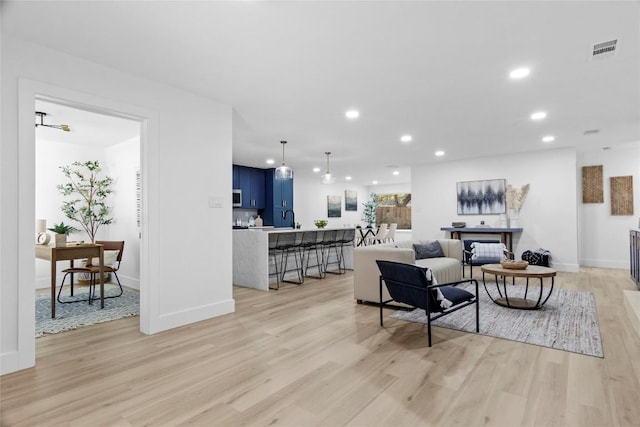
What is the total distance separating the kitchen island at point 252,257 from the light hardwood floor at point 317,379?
71.8 inches

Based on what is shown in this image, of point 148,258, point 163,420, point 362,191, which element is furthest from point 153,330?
point 362,191

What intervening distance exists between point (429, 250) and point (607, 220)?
481 cm

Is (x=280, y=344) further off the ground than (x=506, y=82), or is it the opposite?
(x=506, y=82)

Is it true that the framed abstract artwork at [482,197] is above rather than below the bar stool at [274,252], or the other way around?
above

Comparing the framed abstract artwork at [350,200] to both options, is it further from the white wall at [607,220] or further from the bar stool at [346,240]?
the white wall at [607,220]

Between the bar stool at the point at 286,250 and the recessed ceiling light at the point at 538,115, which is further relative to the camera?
the bar stool at the point at 286,250

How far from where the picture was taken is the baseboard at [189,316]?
133 inches

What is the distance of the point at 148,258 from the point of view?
133 inches

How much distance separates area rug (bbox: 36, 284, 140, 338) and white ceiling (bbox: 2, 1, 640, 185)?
8.93 ft

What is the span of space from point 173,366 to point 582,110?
221 inches

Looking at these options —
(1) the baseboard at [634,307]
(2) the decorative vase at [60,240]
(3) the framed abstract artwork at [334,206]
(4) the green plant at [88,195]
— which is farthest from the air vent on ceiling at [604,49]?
(3) the framed abstract artwork at [334,206]

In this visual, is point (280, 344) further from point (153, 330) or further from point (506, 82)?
point (506, 82)

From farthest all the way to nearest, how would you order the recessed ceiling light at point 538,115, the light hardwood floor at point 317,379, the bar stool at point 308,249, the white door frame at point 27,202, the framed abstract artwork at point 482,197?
the framed abstract artwork at point 482,197, the bar stool at point 308,249, the recessed ceiling light at point 538,115, the white door frame at point 27,202, the light hardwood floor at point 317,379

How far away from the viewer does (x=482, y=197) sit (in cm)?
780
